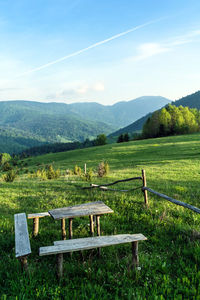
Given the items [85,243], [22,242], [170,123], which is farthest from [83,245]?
[170,123]

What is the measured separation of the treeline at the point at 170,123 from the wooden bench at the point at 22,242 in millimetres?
66719

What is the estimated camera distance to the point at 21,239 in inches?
172

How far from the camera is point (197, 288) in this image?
3.51m

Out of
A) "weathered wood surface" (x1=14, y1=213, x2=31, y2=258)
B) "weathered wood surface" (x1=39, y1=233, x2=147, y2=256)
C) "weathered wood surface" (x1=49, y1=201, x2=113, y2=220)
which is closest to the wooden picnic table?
"weathered wood surface" (x1=49, y1=201, x2=113, y2=220)

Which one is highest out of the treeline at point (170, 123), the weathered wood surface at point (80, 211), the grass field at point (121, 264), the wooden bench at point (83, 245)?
the treeline at point (170, 123)

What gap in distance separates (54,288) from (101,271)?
Answer: 0.86 meters

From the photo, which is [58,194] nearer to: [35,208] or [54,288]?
[35,208]

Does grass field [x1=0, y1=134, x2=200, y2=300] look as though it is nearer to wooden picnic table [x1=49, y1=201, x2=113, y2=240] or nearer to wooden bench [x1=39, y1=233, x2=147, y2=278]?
wooden bench [x1=39, y1=233, x2=147, y2=278]

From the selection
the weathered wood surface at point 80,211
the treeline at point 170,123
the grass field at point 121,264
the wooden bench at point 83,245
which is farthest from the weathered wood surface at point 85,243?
the treeline at point 170,123

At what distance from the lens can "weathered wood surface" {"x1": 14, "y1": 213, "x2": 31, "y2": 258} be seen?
12.6 ft

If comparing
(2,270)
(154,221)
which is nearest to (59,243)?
(2,270)

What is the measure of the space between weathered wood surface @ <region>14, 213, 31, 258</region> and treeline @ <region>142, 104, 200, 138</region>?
66.6 meters

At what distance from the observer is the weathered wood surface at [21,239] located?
12.6 ft

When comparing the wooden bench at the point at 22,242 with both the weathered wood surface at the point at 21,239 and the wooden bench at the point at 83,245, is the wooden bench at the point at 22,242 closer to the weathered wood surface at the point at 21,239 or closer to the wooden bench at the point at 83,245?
the weathered wood surface at the point at 21,239
